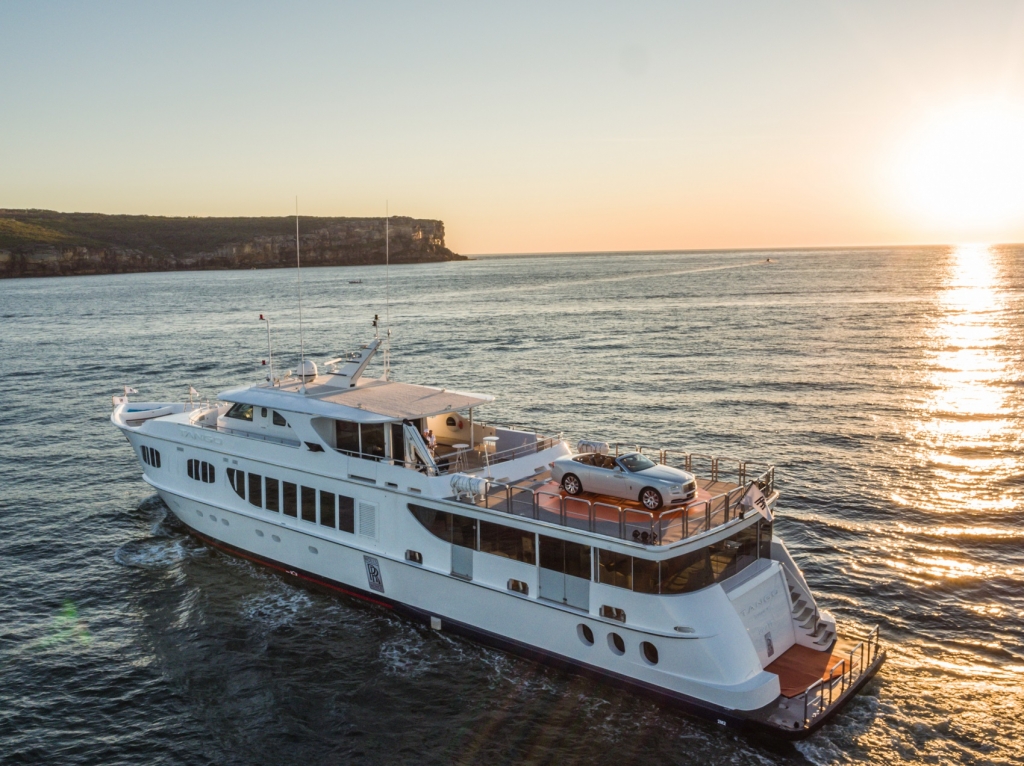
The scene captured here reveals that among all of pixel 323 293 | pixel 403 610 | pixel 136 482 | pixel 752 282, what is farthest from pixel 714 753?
pixel 752 282

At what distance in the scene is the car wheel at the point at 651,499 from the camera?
647 inches

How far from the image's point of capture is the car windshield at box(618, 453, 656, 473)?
17.1 m

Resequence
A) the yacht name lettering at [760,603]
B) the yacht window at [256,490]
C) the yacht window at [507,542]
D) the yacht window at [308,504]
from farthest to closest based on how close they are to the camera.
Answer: the yacht window at [256,490] → the yacht window at [308,504] → the yacht window at [507,542] → the yacht name lettering at [760,603]

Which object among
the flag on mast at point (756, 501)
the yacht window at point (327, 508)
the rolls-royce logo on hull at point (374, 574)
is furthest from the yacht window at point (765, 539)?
the yacht window at point (327, 508)

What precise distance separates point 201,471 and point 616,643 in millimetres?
14192

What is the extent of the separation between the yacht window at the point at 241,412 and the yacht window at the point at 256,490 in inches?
66.6

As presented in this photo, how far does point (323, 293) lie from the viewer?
5344 inches

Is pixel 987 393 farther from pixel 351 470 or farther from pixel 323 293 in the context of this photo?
pixel 323 293

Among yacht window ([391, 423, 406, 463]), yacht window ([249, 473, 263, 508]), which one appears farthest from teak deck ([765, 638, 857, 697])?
yacht window ([249, 473, 263, 508])

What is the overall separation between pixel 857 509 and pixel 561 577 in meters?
15.8

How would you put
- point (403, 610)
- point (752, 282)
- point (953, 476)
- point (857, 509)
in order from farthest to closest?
point (752, 282) < point (953, 476) < point (857, 509) < point (403, 610)

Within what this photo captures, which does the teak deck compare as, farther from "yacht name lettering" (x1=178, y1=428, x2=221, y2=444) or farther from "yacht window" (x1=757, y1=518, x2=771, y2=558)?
"yacht name lettering" (x1=178, y1=428, x2=221, y2=444)

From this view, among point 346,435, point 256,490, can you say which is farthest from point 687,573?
point 256,490

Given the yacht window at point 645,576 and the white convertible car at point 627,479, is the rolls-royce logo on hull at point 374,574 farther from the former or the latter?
the yacht window at point 645,576
